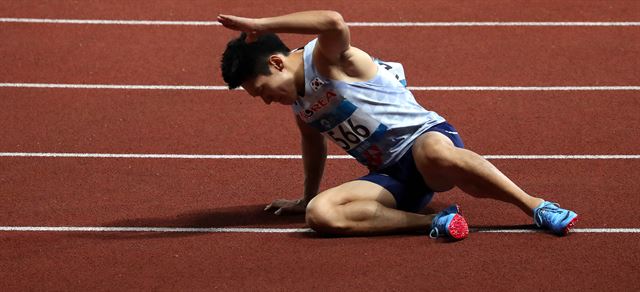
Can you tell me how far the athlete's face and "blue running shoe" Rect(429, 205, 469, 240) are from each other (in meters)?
0.74

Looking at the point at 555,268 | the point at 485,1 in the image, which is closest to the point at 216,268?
the point at 555,268

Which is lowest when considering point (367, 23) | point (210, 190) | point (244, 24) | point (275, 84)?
point (210, 190)

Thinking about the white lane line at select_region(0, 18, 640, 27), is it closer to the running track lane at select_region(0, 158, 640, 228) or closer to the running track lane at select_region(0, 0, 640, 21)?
the running track lane at select_region(0, 0, 640, 21)

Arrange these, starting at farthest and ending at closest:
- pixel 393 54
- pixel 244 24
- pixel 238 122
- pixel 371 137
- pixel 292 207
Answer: pixel 393 54 < pixel 238 122 < pixel 292 207 < pixel 371 137 < pixel 244 24

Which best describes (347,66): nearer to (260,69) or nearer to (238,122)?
(260,69)

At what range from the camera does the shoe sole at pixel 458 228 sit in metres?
5.06

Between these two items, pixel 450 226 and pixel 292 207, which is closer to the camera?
pixel 450 226

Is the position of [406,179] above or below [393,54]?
below

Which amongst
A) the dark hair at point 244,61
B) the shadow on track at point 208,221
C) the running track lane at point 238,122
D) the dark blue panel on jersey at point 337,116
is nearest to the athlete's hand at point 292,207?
the shadow on track at point 208,221

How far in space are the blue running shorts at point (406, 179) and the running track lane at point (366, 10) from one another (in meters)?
3.04

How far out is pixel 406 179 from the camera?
206 inches

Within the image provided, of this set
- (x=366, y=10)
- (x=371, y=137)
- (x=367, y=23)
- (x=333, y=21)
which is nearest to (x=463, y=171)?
(x=371, y=137)

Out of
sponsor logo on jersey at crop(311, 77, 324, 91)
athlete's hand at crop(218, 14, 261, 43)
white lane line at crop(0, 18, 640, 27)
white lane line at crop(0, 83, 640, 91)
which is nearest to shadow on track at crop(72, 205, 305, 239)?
sponsor logo on jersey at crop(311, 77, 324, 91)

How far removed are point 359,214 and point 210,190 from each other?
0.96 metres
